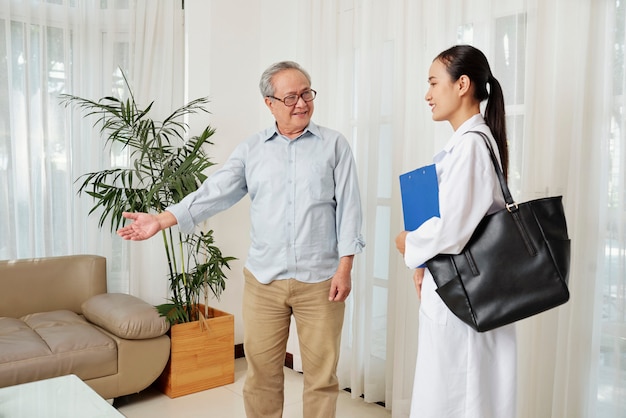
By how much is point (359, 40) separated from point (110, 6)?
1604mm

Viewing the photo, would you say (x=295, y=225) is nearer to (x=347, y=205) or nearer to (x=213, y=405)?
(x=347, y=205)

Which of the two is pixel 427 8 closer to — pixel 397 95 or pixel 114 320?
pixel 397 95

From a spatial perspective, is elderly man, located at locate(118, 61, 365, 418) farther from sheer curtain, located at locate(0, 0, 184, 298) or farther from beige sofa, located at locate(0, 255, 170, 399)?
sheer curtain, located at locate(0, 0, 184, 298)

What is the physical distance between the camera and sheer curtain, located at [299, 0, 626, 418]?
2066mm

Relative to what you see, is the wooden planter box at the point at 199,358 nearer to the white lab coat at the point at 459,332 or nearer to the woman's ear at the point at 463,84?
the white lab coat at the point at 459,332

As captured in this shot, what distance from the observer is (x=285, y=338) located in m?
2.35

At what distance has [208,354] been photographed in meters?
3.26

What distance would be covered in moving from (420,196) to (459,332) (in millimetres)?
382

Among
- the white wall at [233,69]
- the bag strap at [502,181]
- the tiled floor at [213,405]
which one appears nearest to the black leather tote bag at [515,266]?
the bag strap at [502,181]

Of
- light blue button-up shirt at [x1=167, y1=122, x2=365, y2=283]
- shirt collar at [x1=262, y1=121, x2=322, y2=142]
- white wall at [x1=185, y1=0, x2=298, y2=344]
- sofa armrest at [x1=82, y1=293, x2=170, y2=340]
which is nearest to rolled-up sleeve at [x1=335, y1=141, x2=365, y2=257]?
light blue button-up shirt at [x1=167, y1=122, x2=365, y2=283]

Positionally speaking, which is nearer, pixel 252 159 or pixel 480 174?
pixel 480 174

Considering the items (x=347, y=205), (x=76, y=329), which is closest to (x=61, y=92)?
(x=76, y=329)

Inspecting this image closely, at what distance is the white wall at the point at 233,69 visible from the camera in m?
3.69

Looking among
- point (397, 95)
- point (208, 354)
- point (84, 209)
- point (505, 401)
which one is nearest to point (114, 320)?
point (208, 354)
